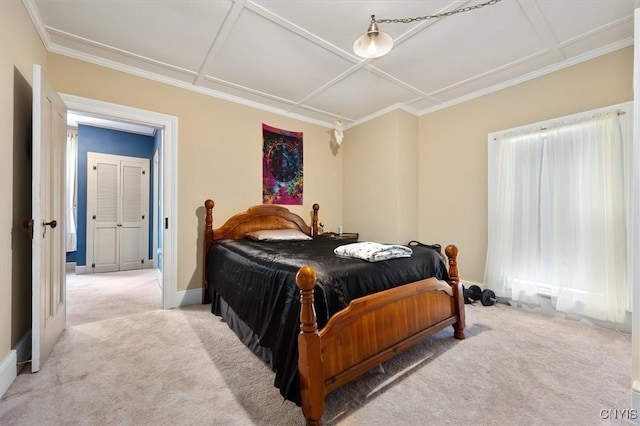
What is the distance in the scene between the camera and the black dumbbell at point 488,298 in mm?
3035

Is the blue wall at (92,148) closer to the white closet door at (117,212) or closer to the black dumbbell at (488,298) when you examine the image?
the white closet door at (117,212)

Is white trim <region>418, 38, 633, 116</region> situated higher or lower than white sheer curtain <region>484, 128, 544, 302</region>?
higher

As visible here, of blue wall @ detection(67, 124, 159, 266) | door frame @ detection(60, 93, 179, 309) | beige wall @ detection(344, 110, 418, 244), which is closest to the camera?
door frame @ detection(60, 93, 179, 309)

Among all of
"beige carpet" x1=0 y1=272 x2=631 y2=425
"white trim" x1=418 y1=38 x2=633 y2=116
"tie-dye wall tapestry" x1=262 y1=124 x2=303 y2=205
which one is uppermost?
"white trim" x1=418 y1=38 x2=633 y2=116

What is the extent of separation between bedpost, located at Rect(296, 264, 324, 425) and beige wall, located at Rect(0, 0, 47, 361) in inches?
71.8

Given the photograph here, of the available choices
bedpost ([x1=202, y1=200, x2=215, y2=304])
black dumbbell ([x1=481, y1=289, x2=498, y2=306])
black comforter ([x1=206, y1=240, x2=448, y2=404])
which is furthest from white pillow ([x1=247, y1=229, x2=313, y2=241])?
black dumbbell ([x1=481, y1=289, x2=498, y2=306])

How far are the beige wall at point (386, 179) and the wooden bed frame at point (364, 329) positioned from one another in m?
1.62

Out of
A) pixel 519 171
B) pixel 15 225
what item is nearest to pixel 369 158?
pixel 519 171

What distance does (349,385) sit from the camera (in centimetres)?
165

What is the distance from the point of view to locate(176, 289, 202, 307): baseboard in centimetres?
Answer: 312

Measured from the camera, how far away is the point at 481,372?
5.87ft

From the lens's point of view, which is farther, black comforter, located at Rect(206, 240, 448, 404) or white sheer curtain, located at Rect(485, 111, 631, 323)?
white sheer curtain, located at Rect(485, 111, 631, 323)

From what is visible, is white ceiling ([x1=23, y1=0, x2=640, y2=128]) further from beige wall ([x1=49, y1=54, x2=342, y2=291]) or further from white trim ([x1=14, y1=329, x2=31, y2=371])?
white trim ([x1=14, y1=329, x2=31, y2=371])

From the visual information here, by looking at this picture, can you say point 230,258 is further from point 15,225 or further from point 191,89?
point 191,89
